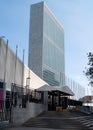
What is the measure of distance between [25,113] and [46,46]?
353ft

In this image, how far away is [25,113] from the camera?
27.9 metres

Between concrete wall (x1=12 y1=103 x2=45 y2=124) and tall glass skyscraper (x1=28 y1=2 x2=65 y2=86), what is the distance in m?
93.3

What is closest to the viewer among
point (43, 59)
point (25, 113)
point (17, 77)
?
point (25, 113)

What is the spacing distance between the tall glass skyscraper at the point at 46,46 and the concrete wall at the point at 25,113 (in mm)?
93257

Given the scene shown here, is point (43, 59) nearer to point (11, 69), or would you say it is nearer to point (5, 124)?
point (11, 69)

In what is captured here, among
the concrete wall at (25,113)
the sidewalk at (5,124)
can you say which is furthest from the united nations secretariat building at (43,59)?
the sidewalk at (5,124)

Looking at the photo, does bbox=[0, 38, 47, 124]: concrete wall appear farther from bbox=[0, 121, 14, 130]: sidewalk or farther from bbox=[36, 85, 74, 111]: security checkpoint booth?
bbox=[36, 85, 74, 111]: security checkpoint booth

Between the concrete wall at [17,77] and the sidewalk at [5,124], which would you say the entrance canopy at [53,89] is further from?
the sidewalk at [5,124]

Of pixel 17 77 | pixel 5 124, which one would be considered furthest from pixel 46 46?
pixel 5 124

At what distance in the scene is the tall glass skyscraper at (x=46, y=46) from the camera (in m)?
131

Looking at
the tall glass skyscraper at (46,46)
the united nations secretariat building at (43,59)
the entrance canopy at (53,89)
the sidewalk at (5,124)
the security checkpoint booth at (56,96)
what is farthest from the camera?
the tall glass skyscraper at (46,46)

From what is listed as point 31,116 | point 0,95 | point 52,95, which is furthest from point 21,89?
point 52,95

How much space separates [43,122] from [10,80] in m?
21.5

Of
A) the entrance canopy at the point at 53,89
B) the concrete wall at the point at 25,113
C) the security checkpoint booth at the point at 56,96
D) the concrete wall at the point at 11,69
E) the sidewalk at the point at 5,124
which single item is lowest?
the sidewalk at the point at 5,124
